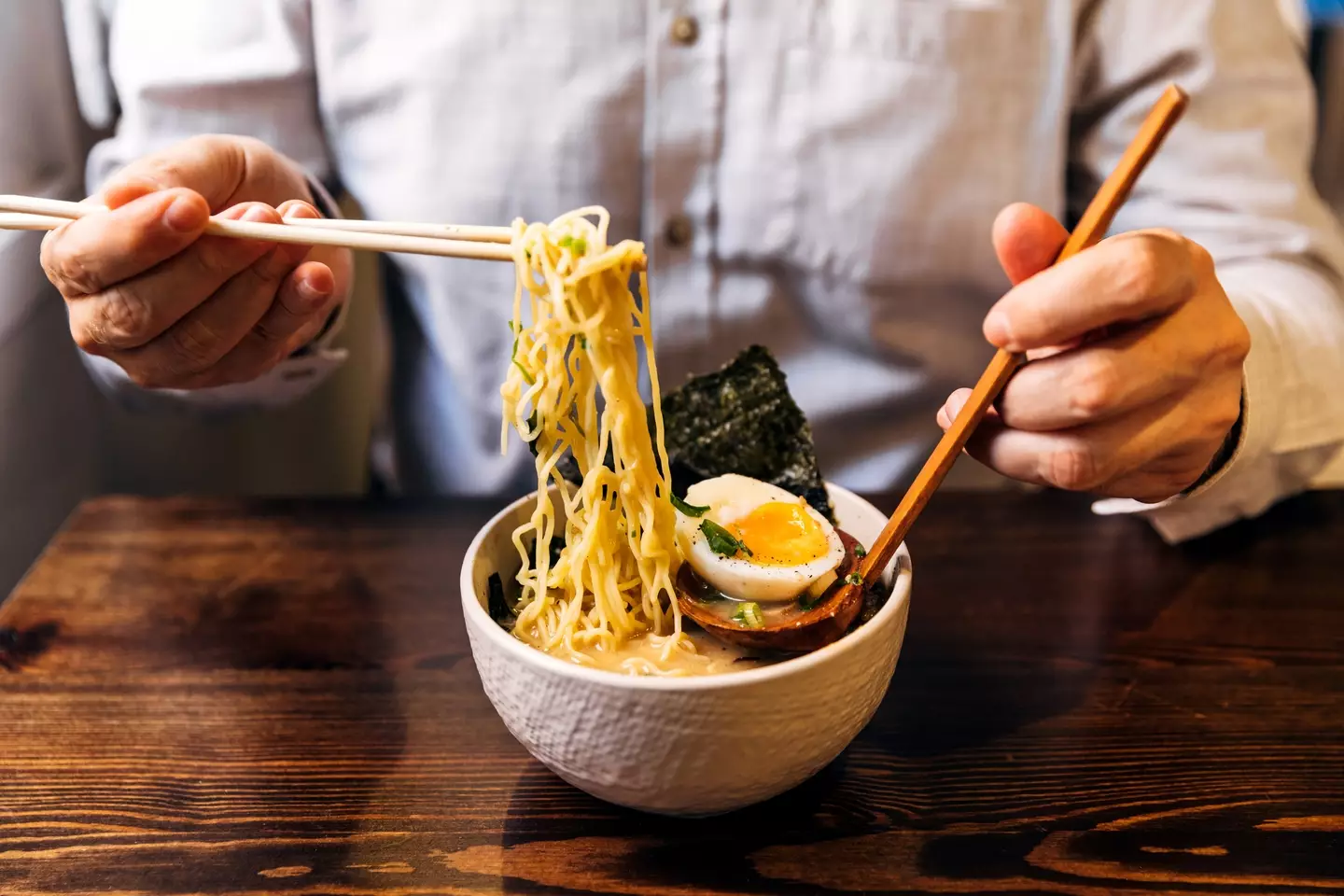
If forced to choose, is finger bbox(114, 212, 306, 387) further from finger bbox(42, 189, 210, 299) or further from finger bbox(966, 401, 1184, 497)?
finger bbox(966, 401, 1184, 497)

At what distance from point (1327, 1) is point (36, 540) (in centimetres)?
314

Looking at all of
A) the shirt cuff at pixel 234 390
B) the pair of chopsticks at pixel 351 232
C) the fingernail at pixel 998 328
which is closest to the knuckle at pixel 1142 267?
the fingernail at pixel 998 328

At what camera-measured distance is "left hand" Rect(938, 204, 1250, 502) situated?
2.81 ft

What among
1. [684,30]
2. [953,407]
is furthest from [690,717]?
[684,30]

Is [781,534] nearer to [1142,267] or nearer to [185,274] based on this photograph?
[1142,267]

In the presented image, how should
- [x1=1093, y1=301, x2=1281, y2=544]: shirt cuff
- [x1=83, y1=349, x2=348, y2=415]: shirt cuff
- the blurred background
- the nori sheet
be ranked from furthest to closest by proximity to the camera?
the blurred background
[x1=83, y1=349, x2=348, y2=415]: shirt cuff
[x1=1093, y1=301, x2=1281, y2=544]: shirt cuff
the nori sheet

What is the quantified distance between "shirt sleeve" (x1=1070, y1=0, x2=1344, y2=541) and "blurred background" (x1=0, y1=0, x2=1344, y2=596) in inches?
7.7

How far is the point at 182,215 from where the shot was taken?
0.99 m

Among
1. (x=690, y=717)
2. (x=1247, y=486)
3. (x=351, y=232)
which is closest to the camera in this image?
(x=690, y=717)

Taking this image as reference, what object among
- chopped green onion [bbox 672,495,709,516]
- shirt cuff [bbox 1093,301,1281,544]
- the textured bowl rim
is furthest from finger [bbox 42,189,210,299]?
shirt cuff [bbox 1093,301,1281,544]

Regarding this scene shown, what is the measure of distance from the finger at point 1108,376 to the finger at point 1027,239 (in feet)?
0.31

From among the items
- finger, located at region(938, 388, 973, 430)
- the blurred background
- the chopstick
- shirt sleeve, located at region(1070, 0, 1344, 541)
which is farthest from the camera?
the blurred background

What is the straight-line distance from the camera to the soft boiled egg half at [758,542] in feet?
3.31

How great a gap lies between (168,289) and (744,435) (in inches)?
26.8
